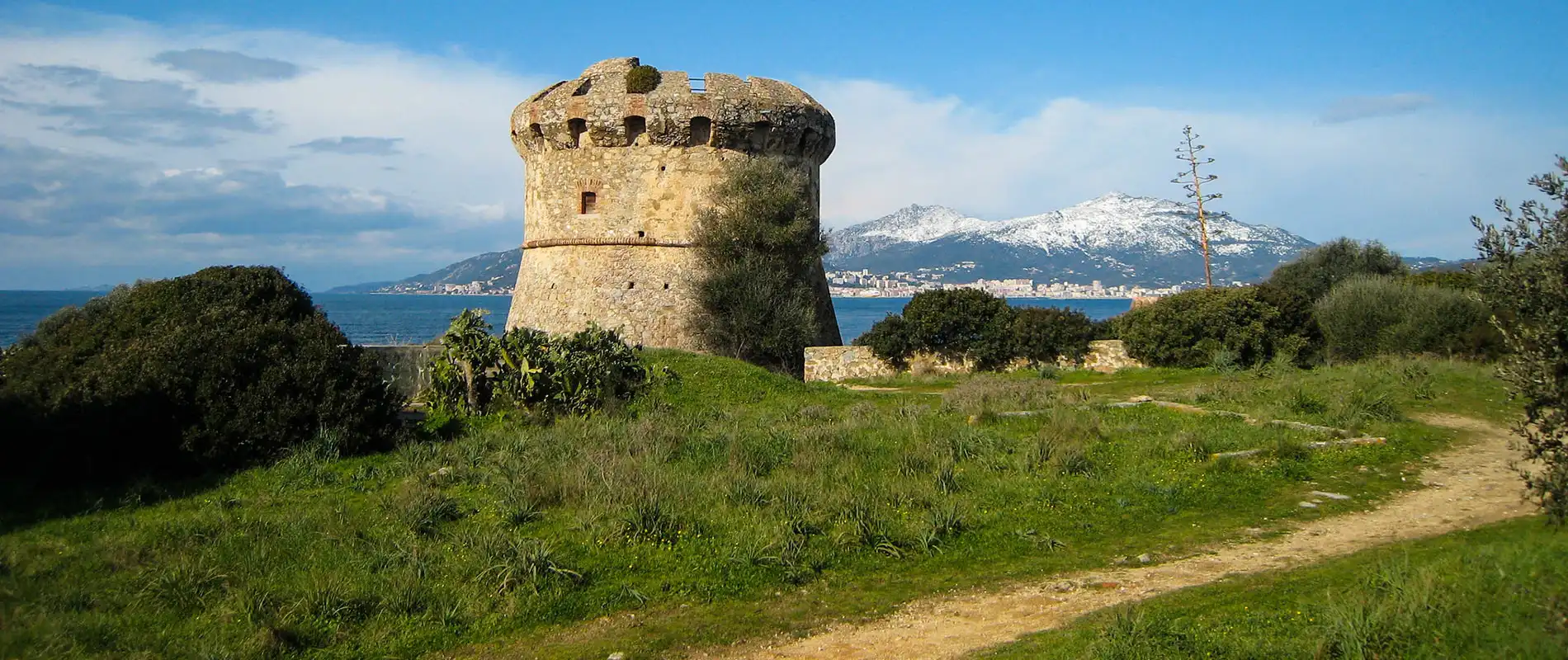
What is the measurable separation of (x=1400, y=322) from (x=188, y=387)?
916 inches

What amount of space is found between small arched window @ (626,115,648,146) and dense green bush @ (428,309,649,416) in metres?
8.82

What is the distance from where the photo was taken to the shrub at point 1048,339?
885 inches

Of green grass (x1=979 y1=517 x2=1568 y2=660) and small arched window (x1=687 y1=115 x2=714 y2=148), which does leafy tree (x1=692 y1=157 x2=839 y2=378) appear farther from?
green grass (x1=979 y1=517 x2=1568 y2=660)

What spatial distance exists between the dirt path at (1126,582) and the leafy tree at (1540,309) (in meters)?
1.65

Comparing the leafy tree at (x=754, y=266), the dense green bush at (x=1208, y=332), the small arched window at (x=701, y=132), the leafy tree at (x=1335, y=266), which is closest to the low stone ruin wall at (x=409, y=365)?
the leafy tree at (x=754, y=266)

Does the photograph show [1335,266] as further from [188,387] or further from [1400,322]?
[188,387]

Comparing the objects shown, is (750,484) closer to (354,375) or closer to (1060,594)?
(1060,594)

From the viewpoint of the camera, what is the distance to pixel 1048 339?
883 inches

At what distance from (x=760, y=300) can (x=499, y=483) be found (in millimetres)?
13315

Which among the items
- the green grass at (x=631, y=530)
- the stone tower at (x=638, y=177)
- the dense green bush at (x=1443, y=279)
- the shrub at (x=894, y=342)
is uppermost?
the stone tower at (x=638, y=177)

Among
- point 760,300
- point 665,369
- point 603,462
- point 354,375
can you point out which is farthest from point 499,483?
point 760,300

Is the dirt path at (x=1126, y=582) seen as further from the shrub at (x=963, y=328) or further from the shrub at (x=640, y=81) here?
the shrub at (x=640, y=81)

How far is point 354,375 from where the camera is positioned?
11461mm

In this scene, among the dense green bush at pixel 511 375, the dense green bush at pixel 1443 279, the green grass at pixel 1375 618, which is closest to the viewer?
the green grass at pixel 1375 618
